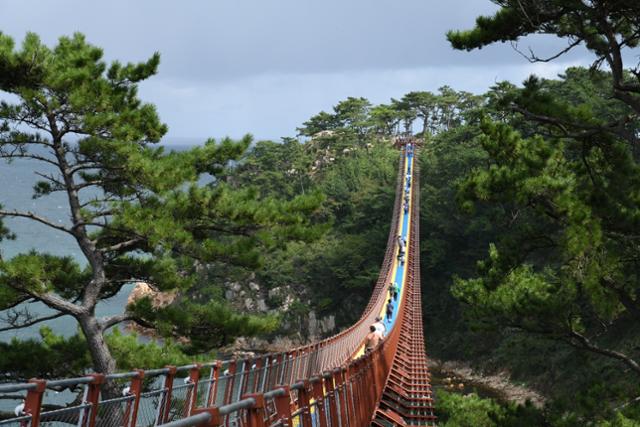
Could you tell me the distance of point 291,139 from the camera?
59.4 m

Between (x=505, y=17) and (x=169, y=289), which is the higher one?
(x=505, y=17)

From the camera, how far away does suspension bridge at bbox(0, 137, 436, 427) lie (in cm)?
410

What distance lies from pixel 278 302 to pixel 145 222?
3096cm

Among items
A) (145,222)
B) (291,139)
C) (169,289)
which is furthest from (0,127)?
(291,139)

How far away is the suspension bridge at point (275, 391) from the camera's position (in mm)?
4098

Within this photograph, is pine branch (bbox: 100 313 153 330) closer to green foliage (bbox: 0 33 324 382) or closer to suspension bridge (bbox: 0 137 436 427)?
green foliage (bbox: 0 33 324 382)

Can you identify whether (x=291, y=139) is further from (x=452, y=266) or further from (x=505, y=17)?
(x=505, y=17)

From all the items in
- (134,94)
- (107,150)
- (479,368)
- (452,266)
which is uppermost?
(134,94)

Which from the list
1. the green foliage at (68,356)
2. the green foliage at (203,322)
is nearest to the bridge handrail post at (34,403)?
the green foliage at (68,356)

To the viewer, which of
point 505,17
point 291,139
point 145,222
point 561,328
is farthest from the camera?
point 291,139

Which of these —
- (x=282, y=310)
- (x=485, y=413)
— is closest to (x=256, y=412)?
(x=485, y=413)

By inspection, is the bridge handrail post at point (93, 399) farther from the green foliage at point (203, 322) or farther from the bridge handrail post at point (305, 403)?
the green foliage at point (203, 322)

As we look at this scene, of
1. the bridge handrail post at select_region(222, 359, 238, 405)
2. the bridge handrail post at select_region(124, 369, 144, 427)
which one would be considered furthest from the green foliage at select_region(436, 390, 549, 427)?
the bridge handrail post at select_region(124, 369, 144, 427)

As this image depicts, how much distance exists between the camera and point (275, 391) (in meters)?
3.97
